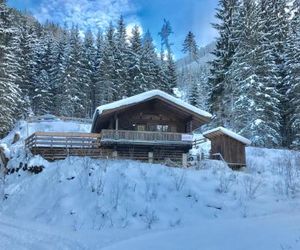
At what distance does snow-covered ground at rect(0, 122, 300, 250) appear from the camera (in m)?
9.06

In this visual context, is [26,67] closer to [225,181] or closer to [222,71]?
[222,71]

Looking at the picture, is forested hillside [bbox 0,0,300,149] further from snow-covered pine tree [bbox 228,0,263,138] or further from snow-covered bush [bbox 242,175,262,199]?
snow-covered bush [bbox 242,175,262,199]

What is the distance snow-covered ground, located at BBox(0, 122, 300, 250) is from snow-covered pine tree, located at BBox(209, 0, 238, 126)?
25950 millimetres

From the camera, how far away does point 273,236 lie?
804 centimetres

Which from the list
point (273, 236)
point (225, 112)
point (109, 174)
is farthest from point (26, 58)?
point (273, 236)

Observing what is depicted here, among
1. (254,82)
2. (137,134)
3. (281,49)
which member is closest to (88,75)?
(281,49)

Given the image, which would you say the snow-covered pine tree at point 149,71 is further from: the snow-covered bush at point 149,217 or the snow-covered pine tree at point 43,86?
the snow-covered bush at point 149,217

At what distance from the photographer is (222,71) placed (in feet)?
140

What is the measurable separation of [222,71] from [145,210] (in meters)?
32.8

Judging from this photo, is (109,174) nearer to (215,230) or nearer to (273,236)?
(215,230)

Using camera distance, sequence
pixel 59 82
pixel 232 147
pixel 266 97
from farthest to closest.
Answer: pixel 59 82 → pixel 266 97 → pixel 232 147

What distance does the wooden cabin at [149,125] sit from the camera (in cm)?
2827

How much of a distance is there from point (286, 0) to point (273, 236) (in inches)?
1752

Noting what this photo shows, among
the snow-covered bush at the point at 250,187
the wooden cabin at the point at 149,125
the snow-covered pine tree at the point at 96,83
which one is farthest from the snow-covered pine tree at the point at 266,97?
the snow-covered pine tree at the point at 96,83
